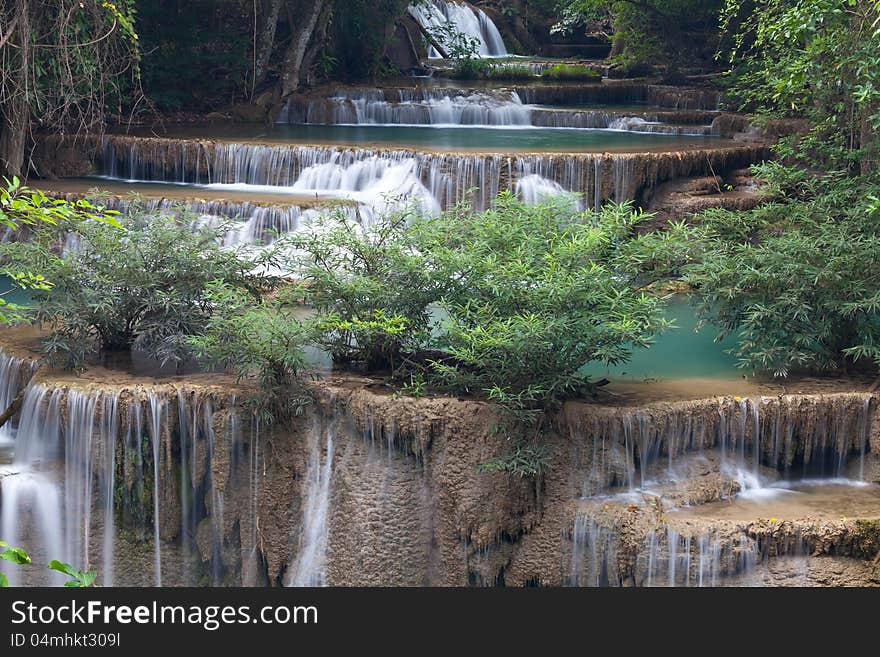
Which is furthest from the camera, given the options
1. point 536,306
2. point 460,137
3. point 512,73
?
point 512,73

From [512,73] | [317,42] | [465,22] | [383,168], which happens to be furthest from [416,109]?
[465,22]

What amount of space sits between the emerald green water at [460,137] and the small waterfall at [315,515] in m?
8.51

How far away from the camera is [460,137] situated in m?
19.9

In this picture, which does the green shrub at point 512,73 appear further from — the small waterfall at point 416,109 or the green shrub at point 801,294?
the green shrub at point 801,294

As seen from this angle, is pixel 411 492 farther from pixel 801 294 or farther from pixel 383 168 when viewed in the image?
pixel 383 168

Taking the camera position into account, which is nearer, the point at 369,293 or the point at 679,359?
the point at 369,293

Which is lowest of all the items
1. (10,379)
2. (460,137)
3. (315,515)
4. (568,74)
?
(315,515)

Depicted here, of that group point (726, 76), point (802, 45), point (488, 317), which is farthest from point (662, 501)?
point (726, 76)

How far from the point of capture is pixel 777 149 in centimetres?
1450

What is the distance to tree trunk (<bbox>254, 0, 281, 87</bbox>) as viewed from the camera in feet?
74.6

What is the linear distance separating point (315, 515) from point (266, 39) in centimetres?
1552

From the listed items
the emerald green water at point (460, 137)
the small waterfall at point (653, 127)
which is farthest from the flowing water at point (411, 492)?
the small waterfall at point (653, 127)

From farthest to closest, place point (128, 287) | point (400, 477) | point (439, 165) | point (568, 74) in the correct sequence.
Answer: point (568, 74) → point (439, 165) → point (128, 287) → point (400, 477)

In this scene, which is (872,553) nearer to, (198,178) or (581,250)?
(581,250)
